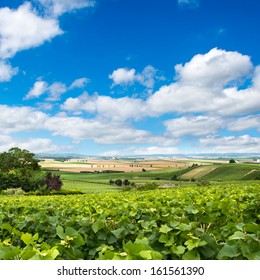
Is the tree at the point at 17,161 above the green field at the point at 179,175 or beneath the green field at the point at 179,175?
above

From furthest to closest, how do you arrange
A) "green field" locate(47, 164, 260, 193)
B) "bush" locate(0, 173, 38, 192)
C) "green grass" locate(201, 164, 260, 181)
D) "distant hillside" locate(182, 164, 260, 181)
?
1. "green grass" locate(201, 164, 260, 181)
2. "distant hillside" locate(182, 164, 260, 181)
3. "green field" locate(47, 164, 260, 193)
4. "bush" locate(0, 173, 38, 192)

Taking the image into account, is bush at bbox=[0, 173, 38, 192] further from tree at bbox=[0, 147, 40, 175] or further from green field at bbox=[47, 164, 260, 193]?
green field at bbox=[47, 164, 260, 193]

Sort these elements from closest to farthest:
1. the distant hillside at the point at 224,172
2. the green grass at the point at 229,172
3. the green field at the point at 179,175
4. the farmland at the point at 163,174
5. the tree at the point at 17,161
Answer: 1. the tree at the point at 17,161
2. the farmland at the point at 163,174
3. the green field at the point at 179,175
4. the distant hillside at the point at 224,172
5. the green grass at the point at 229,172

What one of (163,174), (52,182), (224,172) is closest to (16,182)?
(52,182)

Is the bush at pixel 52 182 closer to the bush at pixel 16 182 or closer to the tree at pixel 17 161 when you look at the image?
the bush at pixel 16 182

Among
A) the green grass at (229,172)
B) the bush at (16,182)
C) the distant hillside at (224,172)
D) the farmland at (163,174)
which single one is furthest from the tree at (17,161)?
the green grass at (229,172)

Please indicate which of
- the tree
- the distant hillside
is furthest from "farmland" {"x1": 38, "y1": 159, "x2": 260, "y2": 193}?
the tree

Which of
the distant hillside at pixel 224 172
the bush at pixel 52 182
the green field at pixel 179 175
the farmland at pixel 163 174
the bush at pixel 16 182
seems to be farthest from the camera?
the distant hillside at pixel 224 172

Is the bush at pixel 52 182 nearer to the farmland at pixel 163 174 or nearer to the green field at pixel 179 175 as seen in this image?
the farmland at pixel 163 174

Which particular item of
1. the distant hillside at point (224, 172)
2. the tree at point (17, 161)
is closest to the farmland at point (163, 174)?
the distant hillside at point (224, 172)

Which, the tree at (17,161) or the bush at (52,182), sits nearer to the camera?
the bush at (52,182)

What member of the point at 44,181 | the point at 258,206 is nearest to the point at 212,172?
the point at 44,181
